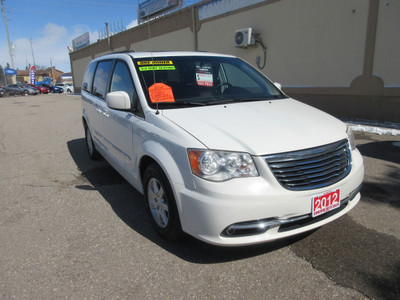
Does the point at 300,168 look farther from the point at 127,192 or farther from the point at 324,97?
the point at 324,97

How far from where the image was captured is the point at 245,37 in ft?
36.7

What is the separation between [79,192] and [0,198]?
39.0 inches

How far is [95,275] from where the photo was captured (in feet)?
8.11

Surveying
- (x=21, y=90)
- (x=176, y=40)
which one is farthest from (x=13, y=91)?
(x=176, y=40)

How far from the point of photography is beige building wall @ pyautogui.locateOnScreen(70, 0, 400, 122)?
8031 millimetres

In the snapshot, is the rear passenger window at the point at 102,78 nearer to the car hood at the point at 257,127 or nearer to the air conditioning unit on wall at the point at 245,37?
the car hood at the point at 257,127

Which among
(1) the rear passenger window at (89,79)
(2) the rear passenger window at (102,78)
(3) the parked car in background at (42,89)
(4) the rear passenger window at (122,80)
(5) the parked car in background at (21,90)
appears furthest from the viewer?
(3) the parked car in background at (42,89)

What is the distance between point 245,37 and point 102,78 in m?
7.88

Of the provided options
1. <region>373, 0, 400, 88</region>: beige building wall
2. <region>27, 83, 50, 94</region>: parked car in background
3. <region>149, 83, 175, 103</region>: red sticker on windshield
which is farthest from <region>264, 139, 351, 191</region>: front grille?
<region>27, 83, 50, 94</region>: parked car in background

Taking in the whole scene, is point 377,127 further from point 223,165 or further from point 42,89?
point 42,89

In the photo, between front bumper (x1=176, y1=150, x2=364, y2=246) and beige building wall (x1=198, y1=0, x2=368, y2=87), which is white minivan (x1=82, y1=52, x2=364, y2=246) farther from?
beige building wall (x1=198, y1=0, x2=368, y2=87)

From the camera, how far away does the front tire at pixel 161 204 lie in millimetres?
2609

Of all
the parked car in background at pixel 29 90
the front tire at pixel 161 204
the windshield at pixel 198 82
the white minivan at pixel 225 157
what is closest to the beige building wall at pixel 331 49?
the windshield at pixel 198 82

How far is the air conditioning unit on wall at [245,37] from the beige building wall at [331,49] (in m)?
0.32
